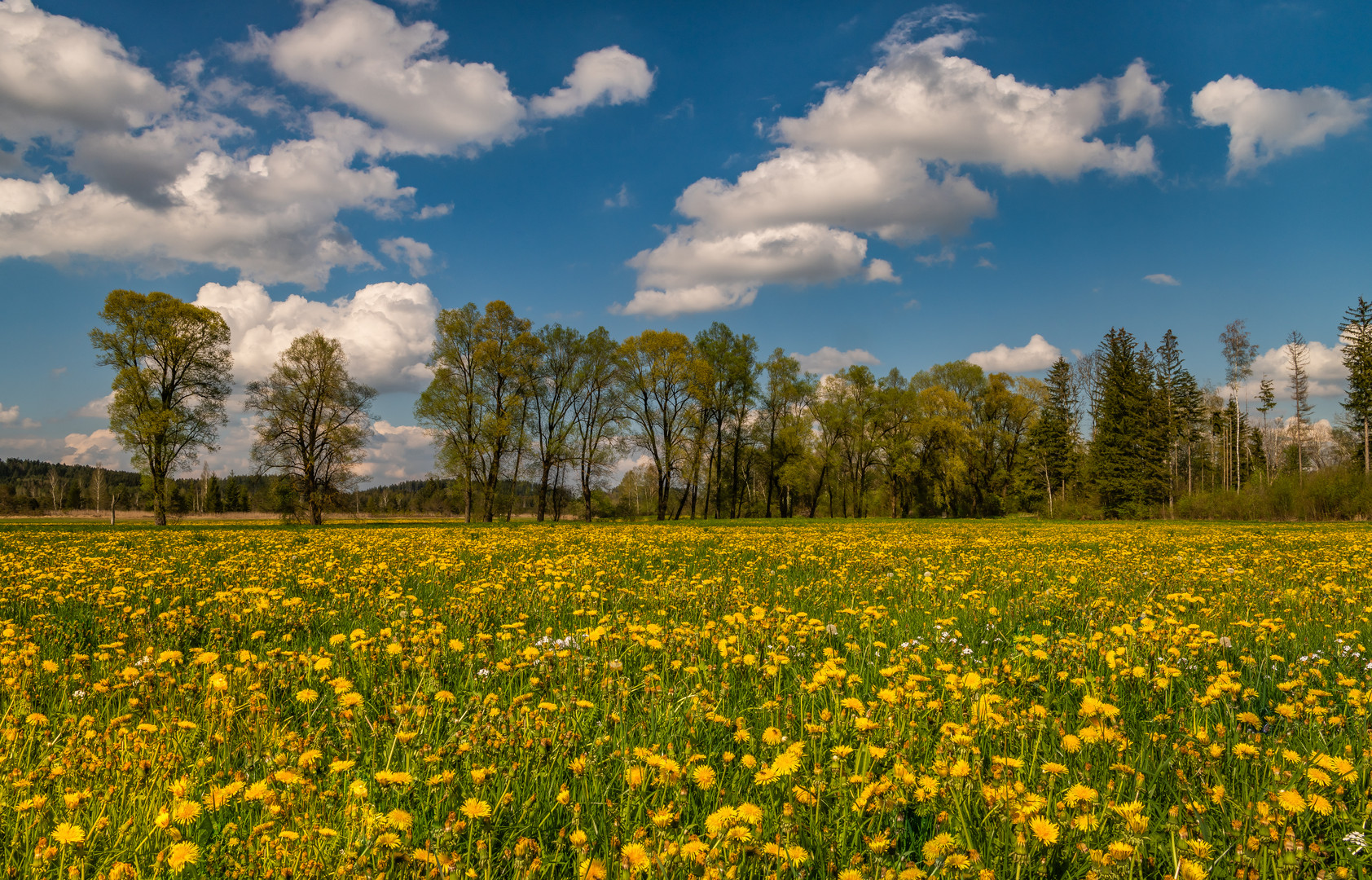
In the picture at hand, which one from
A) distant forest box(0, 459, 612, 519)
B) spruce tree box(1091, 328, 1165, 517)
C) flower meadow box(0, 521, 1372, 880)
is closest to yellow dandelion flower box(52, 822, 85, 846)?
flower meadow box(0, 521, 1372, 880)

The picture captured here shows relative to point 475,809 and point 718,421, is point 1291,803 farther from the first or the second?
point 718,421

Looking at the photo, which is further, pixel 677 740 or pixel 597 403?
pixel 597 403

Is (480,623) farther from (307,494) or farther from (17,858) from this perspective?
(307,494)

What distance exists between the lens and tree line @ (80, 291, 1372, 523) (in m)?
35.7

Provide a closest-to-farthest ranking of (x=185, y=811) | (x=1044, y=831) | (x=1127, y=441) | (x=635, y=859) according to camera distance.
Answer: (x=635, y=859) < (x=1044, y=831) < (x=185, y=811) < (x=1127, y=441)

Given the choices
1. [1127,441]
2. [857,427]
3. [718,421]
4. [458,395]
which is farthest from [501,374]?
[1127,441]

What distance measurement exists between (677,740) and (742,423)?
161 feet

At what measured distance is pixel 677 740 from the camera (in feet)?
9.42

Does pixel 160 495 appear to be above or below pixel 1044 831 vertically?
below

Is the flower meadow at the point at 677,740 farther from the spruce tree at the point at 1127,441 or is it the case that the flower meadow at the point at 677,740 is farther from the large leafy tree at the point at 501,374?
the spruce tree at the point at 1127,441

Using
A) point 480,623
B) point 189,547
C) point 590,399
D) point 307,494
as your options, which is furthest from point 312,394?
point 480,623

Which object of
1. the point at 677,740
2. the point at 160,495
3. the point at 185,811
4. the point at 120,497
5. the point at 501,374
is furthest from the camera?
the point at 120,497

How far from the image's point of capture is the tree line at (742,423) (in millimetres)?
35656

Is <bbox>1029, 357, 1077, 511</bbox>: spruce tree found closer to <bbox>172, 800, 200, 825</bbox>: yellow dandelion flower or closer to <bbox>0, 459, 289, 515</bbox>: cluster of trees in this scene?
<bbox>172, 800, 200, 825</bbox>: yellow dandelion flower
